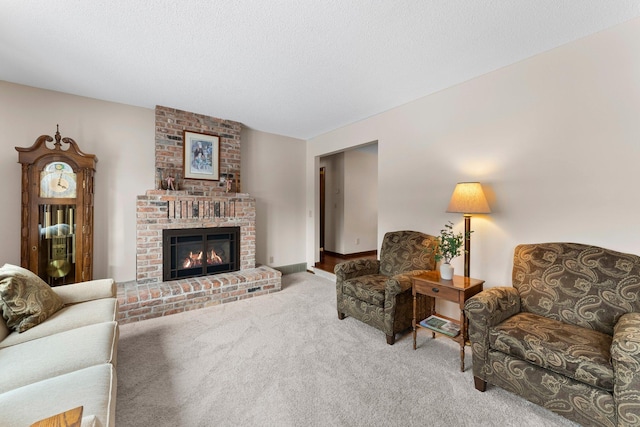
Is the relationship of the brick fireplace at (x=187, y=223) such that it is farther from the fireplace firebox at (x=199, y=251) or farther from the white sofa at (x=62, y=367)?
the white sofa at (x=62, y=367)

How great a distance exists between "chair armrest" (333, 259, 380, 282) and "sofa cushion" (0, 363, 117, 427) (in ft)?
6.85

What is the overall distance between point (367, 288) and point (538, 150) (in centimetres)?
197

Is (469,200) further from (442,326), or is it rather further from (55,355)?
(55,355)

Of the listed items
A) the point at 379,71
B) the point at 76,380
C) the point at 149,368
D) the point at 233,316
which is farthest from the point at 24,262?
the point at 379,71

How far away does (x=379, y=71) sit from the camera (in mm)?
2613

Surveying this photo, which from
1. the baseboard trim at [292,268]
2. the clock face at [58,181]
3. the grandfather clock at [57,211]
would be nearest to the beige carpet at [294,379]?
the grandfather clock at [57,211]

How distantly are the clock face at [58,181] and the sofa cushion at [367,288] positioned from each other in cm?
323

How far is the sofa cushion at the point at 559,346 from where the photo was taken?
141cm

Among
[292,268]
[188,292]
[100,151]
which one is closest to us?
[188,292]

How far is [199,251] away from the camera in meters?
3.86

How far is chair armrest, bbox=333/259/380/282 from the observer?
2971 mm

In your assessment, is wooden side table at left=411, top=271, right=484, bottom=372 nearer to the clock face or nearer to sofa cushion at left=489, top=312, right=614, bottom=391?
sofa cushion at left=489, top=312, right=614, bottom=391

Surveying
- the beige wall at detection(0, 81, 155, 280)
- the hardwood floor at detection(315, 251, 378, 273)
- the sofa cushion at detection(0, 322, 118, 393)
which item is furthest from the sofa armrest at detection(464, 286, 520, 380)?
the beige wall at detection(0, 81, 155, 280)

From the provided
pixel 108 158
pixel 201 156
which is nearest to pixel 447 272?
pixel 201 156
